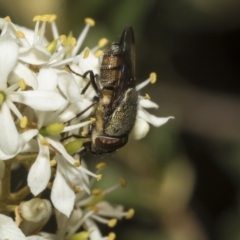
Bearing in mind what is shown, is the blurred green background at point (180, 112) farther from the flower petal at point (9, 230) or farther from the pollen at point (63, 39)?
the flower petal at point (9, 230)

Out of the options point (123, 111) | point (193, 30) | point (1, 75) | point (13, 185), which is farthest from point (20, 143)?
point (193, 30)

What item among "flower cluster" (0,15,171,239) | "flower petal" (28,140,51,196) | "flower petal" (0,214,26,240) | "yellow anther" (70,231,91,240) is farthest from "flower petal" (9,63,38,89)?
"yellow anther" (70,231,91,240)

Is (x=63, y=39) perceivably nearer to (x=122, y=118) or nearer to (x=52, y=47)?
(x=52, y=47)

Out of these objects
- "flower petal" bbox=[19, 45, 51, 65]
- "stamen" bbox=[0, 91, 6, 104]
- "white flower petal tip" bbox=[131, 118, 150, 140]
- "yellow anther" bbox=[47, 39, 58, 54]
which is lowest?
"white flower petal tip" bbox=[131, 118, 150, 140]

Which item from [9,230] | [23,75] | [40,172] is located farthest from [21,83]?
[9,230]

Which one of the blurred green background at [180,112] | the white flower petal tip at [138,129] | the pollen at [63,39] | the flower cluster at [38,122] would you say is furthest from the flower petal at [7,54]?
the blurred green background at [180,112]

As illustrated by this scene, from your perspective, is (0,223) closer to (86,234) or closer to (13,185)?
(86,234)

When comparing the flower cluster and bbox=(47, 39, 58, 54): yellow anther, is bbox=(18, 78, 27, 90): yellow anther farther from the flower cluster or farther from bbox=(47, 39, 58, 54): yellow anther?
bbox=(47, 39, 58, 54): yellow anther

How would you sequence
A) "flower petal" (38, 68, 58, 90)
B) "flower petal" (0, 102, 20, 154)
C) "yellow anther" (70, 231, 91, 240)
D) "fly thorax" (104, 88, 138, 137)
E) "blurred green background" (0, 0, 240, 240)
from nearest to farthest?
"flower petal" (0, 102, 20, 154) < "flower petal" (38, 68, 58, 90) < "fly thorax" (104, 88, 138, 137) < "yellow anther" (70, 231, 91, 240) < "blurred green background" (0, 0, 240, 240)
